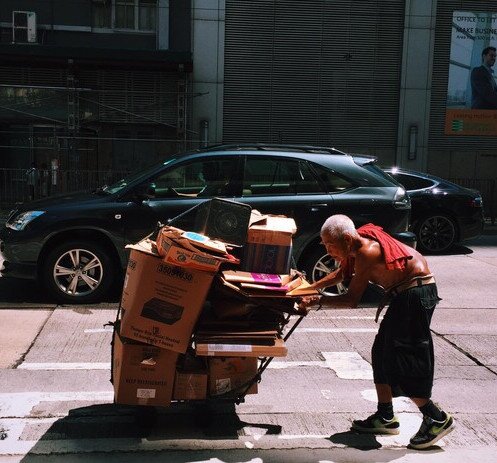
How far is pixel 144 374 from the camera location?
145 inches

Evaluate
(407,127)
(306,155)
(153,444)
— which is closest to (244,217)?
(153,444)

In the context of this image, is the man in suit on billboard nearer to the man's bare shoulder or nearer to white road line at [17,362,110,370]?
white road line at [17,362,110,370]

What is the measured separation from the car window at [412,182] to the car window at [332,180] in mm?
4686

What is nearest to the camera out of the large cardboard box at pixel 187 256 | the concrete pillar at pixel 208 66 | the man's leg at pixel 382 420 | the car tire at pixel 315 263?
the large cardboard box at pixel 187 256

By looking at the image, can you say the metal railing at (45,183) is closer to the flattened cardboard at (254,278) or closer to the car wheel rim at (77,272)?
the car wheel rim at (77,272)

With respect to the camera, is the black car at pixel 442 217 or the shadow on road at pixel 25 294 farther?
the black car at pixel 442 217

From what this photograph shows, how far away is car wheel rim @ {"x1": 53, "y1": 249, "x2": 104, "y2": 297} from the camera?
275 inches

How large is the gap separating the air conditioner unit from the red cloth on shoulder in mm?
16768

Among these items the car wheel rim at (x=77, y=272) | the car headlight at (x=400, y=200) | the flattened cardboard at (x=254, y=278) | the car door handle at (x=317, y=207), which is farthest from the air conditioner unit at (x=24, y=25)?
the flattened cardboard at (x=254, y=278)

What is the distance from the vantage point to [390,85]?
63.3 ft

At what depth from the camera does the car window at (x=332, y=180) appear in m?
7.34

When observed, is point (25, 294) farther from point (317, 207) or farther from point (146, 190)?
point (317, 207)

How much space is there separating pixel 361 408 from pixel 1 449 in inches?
95.7

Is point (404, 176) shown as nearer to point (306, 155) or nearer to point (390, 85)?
point (306, 155)
